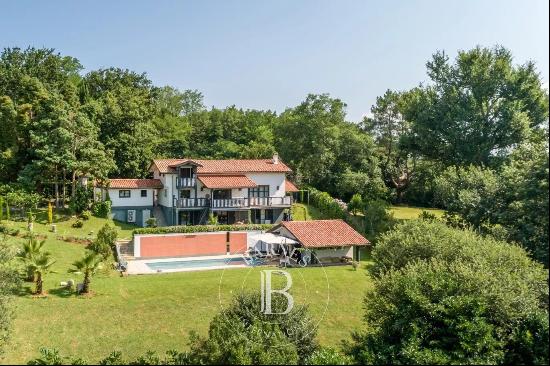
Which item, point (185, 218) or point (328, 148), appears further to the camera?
point (328, 148)

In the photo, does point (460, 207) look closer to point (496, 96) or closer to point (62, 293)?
point (496, 96)

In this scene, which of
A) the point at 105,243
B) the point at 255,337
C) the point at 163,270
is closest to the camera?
the point at 255,337

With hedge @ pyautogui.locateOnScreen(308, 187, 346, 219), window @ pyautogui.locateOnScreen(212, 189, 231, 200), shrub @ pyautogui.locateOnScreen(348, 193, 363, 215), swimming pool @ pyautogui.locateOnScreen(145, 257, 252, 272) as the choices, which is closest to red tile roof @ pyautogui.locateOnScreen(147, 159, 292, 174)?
window @ pyautogui.locateOnScreen(212, 189, 231, 200)

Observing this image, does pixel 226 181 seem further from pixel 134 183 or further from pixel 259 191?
pixel 134 183

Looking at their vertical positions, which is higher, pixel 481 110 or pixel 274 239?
pixel 481 110

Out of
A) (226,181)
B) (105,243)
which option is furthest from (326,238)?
(105,243)

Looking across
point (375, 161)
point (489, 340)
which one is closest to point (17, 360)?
point (489, 340)
